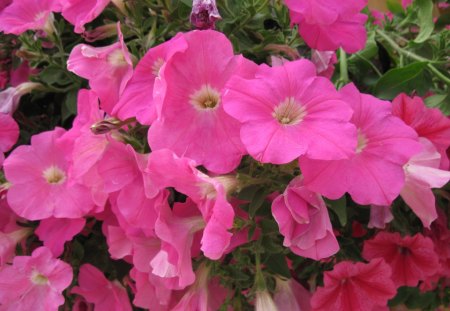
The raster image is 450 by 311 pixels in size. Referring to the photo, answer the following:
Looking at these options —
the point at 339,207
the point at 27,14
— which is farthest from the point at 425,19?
the point at 27,14

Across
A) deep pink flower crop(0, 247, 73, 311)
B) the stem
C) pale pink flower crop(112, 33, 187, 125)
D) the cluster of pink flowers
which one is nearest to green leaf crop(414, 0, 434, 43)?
the stem

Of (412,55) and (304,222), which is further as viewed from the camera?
(412,55)

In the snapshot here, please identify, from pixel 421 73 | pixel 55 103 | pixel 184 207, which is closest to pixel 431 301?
pixel 421 73

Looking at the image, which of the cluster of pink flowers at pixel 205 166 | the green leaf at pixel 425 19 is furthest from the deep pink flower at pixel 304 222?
the green leaf at pixel 425 19

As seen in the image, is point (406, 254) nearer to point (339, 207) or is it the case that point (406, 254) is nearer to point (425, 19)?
point (339, 207)

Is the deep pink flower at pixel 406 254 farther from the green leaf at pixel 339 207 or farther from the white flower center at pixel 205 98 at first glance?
the white flower center at pixel 205 98

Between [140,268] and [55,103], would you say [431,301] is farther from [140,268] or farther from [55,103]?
[55,103]
